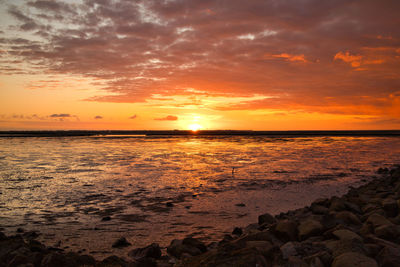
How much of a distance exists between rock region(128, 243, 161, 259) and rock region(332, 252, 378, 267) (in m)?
3.74

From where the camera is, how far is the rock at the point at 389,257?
468cm

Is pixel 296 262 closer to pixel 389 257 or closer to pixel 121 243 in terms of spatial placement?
pixel 389 257

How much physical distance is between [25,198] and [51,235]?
5129 millimetres

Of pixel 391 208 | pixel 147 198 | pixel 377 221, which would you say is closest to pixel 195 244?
pixel 377 221

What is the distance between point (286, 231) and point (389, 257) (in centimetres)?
237

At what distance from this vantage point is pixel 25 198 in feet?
39.9

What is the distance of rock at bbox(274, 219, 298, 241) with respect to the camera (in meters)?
6.83

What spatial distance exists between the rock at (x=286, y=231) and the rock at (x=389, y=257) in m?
2.09

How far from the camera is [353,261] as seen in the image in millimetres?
4594

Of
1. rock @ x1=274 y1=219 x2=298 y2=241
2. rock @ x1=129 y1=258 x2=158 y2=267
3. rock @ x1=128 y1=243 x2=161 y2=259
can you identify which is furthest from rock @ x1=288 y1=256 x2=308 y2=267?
rock @ x1=128 y1=243 x2=161 y2=259

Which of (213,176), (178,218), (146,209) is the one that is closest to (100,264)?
(178,218)

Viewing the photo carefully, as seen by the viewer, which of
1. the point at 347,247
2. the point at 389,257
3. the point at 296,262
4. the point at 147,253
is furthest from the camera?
the point at 147,253

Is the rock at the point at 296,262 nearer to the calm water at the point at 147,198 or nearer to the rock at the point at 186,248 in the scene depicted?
the rock at the point at 186,248

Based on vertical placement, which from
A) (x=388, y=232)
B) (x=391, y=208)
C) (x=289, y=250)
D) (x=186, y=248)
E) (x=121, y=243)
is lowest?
(x=121, y=243)
